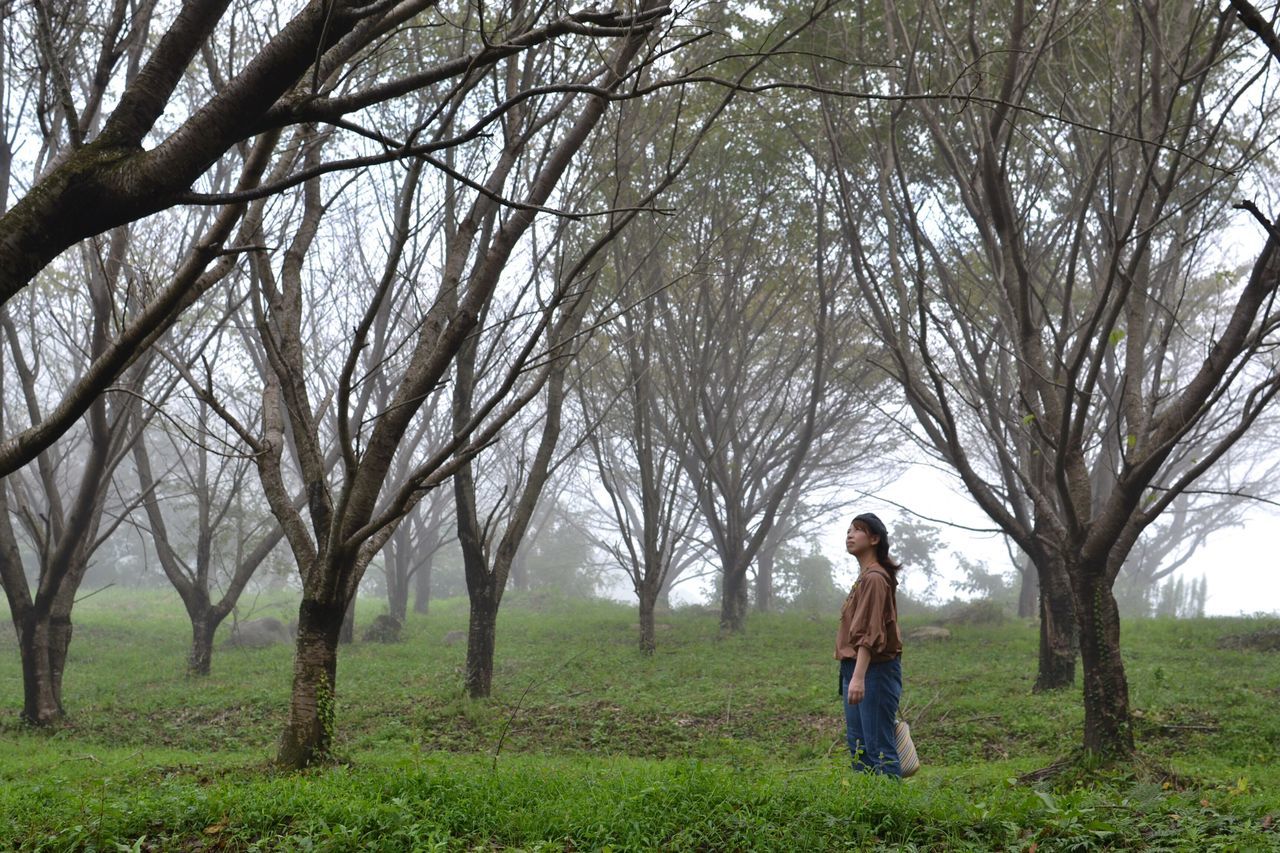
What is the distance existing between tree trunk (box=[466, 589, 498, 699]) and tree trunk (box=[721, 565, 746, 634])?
268 inches

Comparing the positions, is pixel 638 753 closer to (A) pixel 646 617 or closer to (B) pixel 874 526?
(B) pixel 874 526

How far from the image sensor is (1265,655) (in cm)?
1060

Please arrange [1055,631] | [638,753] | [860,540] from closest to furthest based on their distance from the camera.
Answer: [860,540] < [638,753] < [1055,631]

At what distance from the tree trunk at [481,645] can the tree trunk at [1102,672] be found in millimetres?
5710

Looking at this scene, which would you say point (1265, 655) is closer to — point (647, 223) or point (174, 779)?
point (647, 223)

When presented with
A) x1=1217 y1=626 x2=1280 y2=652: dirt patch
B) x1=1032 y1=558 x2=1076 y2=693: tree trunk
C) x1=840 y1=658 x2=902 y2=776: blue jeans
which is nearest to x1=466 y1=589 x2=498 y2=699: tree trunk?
x1=840 y1=658 x2=902 y2=776: blue jeans

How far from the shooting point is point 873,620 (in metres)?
5.05

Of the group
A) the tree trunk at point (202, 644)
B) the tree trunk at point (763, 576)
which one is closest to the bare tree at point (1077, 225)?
the tree trunk at point (202, 644)

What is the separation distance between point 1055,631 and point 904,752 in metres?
4.93

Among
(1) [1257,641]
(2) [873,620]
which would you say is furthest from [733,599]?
(2) [873,620]

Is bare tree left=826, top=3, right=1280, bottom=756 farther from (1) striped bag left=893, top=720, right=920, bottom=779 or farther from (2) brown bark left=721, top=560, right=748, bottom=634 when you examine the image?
(2) brown bark left=721, top=560, right=748, bottom=634

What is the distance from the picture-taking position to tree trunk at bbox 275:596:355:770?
16.8ft

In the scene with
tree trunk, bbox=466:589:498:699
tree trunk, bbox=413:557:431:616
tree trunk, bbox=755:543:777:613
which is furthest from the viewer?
tree trunk, bbox=755:543:777:613

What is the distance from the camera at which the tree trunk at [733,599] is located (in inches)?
620
